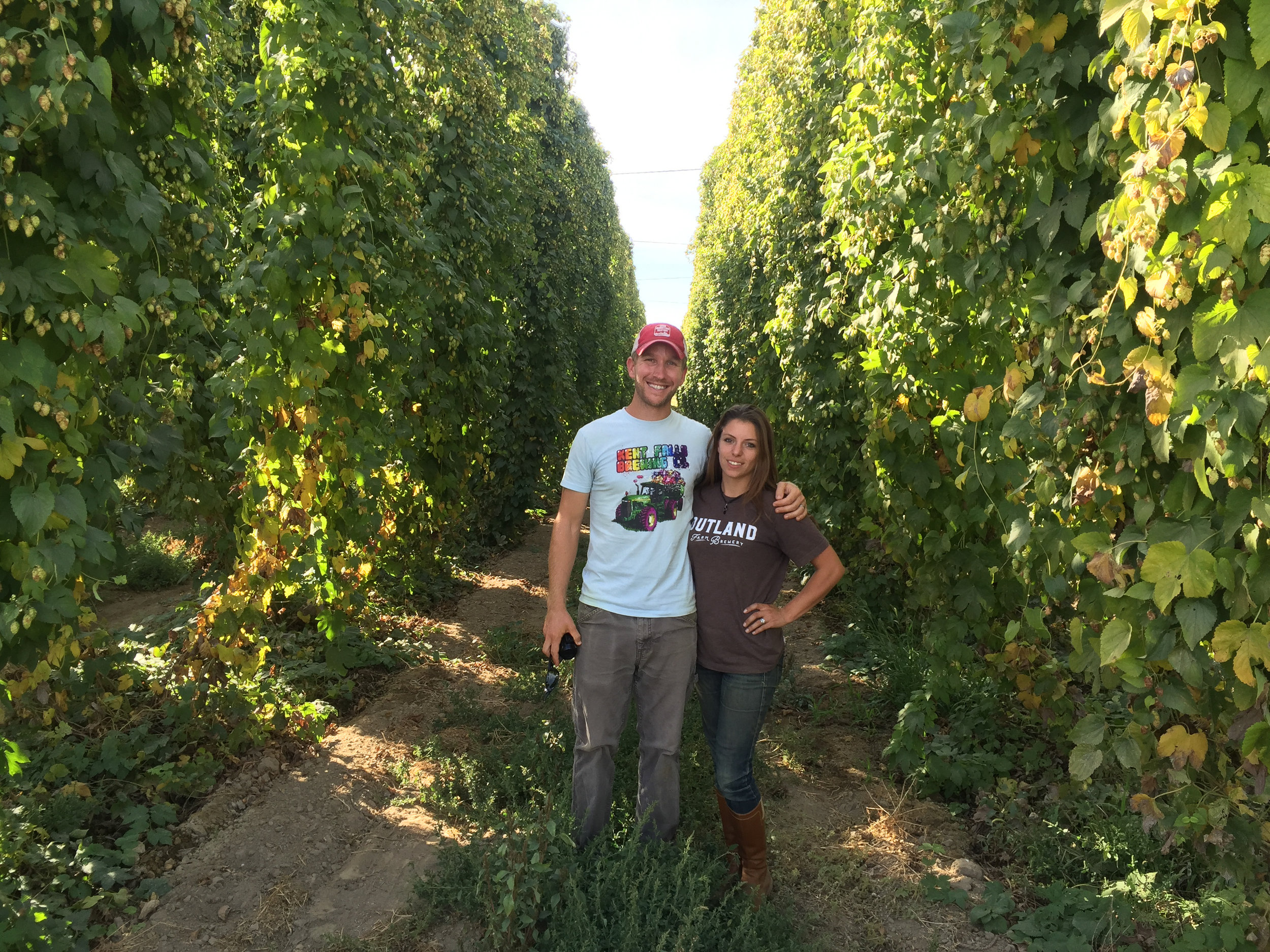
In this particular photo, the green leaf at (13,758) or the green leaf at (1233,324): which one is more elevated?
the green leaf at (1233,324)

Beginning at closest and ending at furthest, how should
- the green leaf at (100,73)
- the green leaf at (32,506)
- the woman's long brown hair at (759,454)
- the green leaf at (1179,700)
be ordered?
the green leaf at (1179,700), the green leaf at (100,73), the green leaf at (32,506), the woman's long brown hair at (759,454)

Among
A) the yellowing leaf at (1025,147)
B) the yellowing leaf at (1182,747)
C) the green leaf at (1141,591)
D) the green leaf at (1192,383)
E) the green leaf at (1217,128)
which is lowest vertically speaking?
the yellowing leaf at (1182,747)

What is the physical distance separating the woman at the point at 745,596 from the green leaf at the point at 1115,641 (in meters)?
0.93

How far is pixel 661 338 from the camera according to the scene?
259 cm

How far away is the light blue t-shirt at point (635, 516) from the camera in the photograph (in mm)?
2561

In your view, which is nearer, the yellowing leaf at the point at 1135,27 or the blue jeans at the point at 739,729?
the yellowing leaf at the point at 1135,27

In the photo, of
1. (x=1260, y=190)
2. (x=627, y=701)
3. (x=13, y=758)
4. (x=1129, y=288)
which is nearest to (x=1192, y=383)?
(x=1129, y=288)

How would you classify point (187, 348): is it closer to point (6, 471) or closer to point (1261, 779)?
point (6, 471)

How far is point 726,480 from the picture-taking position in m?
2.66

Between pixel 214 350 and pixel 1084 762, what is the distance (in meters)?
3.81

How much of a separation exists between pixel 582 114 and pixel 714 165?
8.83 feet

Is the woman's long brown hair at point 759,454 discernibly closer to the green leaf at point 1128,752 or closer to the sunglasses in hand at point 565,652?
the sunglasses in hand at point 565,652

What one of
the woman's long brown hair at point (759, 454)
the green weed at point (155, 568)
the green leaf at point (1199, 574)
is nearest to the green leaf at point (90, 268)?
the woman's long brown hair at point (759, 454)

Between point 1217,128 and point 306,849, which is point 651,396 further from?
point 306,849
